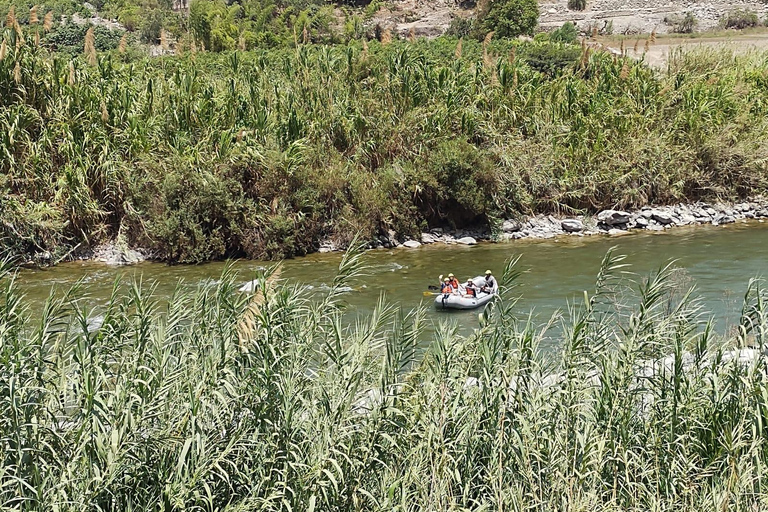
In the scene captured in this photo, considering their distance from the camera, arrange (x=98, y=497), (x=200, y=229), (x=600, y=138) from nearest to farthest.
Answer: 1. (x=98, y=497)
2. (x=200, y=229)
3. (x=600, y=138)

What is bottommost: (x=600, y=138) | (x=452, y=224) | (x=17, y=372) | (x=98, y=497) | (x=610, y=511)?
(x=452, y=224)

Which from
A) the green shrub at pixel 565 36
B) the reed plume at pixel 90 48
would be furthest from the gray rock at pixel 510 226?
the green shrub at pixel 565 36

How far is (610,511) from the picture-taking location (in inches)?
237

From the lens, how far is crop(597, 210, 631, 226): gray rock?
20.9 meters

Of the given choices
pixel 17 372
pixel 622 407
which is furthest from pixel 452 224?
pixel 17 372

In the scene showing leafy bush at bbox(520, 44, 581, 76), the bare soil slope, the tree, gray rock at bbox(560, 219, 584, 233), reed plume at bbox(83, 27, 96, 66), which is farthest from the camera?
the bare soil slope

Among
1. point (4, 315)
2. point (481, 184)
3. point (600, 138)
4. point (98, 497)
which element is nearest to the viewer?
point (98, 497)

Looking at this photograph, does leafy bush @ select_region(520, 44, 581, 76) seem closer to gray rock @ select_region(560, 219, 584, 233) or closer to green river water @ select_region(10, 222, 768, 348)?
gray rock @ select_region(560, 219, 584, 233)

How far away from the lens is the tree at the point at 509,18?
43.8m

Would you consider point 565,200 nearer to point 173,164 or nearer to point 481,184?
point 481,184

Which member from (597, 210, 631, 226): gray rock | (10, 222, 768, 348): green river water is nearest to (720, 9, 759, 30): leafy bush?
(10, 222, 768, 348): green river water

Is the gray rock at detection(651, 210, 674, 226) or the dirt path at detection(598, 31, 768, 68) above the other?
the dirt path at detection(598, 31, 768, 68)

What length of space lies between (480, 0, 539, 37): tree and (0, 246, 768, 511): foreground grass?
38.7 meters

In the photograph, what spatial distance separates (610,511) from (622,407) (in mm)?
1000
